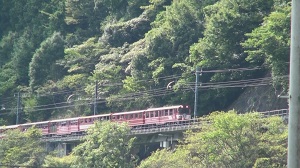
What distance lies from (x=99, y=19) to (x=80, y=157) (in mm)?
37932

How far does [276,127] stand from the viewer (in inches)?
1602

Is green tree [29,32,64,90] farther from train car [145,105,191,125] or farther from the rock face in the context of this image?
the rock face

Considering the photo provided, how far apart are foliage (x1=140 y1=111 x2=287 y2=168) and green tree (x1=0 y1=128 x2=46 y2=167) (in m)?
16.6

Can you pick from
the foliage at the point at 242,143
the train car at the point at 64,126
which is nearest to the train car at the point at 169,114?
the train car at the point at 64,126

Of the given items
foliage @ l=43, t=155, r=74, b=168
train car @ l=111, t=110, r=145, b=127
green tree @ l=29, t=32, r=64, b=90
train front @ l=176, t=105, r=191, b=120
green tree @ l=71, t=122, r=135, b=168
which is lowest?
foliage @ l=43, t=155, r=74, b=168

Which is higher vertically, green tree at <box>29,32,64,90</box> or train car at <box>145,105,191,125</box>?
green tree at <box>29,32,64,90</box>

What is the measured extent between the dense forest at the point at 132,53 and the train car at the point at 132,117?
3.03m

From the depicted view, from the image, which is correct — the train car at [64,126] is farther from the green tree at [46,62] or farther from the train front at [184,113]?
the green tree at [46,62]

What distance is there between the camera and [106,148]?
50.1m

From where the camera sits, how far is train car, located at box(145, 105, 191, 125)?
54.8 meters

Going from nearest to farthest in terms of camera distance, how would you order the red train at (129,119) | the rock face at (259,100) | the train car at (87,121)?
1. the rock face at (259,100)
2. the red train at (129,119)
3. the train car at (87,121)

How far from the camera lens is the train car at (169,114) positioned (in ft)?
180

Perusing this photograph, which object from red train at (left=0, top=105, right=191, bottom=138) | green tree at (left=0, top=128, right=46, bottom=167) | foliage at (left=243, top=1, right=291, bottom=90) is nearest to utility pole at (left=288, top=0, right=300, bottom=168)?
foliage at (left=243, top=1, right=291, bottom=90)

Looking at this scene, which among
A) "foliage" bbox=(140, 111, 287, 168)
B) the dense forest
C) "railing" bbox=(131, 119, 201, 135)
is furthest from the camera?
the dense forest
